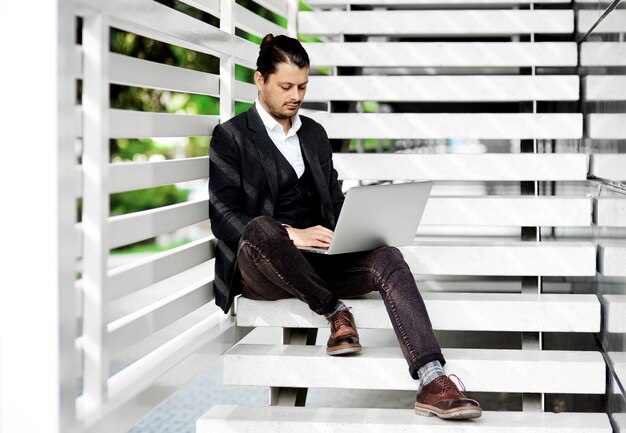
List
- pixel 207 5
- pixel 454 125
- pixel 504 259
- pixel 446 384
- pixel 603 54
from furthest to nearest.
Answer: pixel 454 125 → pixel 504 259 → pixel 603 54 → pixel 207 5 → pixel 446 384

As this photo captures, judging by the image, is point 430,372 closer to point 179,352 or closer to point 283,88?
point 179,352

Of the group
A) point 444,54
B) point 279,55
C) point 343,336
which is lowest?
point 343,336

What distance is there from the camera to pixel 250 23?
417 cm

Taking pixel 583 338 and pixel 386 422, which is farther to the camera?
pixel 583 338

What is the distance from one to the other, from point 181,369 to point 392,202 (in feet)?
2.90

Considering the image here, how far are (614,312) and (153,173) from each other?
1628mm

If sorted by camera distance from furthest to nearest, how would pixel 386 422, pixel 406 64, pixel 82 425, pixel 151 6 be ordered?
pixel 406 64, pixel 386 422, pixel 151 6, pixel 82 425

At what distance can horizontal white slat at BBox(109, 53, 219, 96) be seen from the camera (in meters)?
2.68

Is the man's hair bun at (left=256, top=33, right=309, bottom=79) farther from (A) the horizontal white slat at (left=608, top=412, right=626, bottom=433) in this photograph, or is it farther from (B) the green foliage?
(B) the green foliage

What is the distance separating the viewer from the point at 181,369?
312cm

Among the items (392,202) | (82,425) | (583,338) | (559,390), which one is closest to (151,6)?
(392,202)

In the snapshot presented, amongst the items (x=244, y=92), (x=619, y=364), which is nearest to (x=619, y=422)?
(x=619, y=364)

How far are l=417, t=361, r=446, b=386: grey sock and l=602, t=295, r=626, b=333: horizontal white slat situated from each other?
602 mm

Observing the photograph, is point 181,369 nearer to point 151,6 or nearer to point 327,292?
point 327,292
